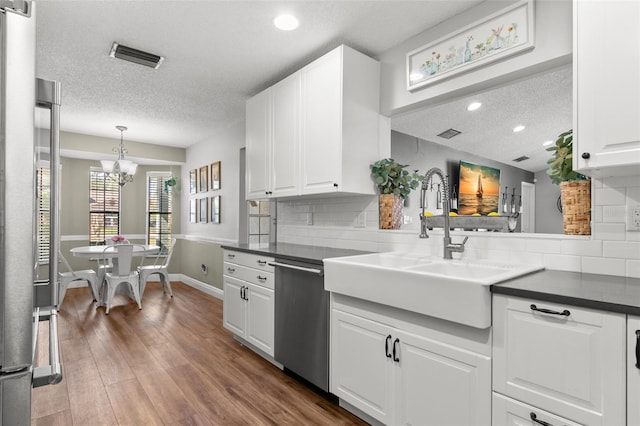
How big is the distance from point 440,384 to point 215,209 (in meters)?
4.29

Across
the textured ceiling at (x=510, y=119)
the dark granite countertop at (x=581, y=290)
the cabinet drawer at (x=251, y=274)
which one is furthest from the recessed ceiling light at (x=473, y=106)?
the cabinet drawer at (x=251, y=274)

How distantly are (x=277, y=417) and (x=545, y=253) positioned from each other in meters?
1.73

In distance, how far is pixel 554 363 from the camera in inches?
48.8

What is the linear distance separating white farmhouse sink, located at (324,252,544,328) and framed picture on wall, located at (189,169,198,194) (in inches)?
174

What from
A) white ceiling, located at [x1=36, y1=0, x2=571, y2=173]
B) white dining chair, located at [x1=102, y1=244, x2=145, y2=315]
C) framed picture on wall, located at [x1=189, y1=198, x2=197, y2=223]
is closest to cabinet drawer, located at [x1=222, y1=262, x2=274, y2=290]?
white ceiling, located at [x1=36, y1=0, x2=571, y2=173]

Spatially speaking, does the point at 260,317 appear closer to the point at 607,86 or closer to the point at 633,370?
the point at 633,370

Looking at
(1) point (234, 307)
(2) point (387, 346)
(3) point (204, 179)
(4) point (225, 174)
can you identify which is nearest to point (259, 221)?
(4) point (225, 174)

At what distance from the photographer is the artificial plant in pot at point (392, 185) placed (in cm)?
263

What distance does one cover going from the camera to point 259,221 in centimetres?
436

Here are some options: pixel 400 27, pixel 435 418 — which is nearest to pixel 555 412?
pixel 435 418

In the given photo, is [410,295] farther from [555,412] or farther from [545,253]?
[545,253]

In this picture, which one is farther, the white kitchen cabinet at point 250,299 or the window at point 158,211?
the window at point 158,211

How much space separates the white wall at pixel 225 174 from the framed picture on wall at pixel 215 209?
8 centimetres

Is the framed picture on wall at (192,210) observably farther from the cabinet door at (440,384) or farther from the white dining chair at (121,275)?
the cabinet door at (440,384)
